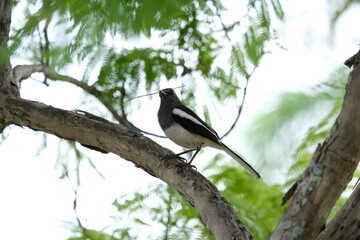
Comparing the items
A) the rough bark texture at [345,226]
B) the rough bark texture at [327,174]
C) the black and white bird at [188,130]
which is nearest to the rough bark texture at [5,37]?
the black and white bird at [188,130]

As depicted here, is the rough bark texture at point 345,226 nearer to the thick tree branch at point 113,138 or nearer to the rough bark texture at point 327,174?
the rough bark texture at point 327,174

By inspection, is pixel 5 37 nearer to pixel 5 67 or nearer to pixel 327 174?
pixel 5 67

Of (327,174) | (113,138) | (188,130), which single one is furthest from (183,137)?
(327,174)

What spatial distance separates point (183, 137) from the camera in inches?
223

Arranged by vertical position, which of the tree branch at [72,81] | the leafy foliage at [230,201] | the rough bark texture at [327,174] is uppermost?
the tree branch at [72,81]

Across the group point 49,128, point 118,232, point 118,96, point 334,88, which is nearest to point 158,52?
point 118,96

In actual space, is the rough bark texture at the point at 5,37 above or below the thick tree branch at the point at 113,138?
above

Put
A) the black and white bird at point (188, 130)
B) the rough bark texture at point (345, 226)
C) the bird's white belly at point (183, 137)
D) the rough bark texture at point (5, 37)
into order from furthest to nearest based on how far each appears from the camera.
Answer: the bird's white belly at point (183, 137)
the black and white bird at point (188, 130)
the rough bark texture at point (5, 37)
the rough bark texture at point (345, 226)

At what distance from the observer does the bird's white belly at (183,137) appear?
222 inches

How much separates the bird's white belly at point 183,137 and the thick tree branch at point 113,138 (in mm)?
652

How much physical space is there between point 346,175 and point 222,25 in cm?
226

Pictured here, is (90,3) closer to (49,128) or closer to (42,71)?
(49,128)

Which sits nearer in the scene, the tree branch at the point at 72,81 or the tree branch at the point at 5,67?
the tree branch at the point at 5,67

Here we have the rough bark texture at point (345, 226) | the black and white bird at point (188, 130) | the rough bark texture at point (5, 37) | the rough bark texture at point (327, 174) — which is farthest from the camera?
the black and white bird at point (188, 130)
